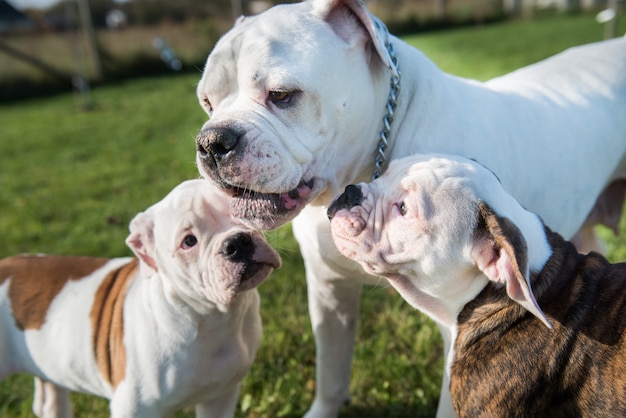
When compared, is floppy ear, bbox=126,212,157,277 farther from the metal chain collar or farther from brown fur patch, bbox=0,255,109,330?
the metal chain collar

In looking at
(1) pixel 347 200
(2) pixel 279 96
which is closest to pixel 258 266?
(1) pixel 347 200

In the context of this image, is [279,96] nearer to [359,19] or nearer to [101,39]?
[359,19]

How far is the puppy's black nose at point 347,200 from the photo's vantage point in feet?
9.50

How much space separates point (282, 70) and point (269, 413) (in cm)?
223

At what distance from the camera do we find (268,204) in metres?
2.89

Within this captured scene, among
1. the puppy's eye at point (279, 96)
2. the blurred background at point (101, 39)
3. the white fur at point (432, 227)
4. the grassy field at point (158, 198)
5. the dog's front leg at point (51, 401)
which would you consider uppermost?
the puppy's eye at point (279, 96)

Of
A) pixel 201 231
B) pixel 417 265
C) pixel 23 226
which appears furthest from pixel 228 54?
pixel 23 226

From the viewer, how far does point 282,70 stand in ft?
9.22

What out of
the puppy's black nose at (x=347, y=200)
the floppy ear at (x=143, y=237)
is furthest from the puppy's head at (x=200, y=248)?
the puppy's black nose at (x=347, y=200)

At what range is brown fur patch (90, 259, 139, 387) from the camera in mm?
3449

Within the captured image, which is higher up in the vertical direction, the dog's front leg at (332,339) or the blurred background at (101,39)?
the dog's front leg at (332,339)

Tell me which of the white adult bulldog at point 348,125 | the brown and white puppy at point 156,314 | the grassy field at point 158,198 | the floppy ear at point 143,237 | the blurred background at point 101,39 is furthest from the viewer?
the blurred background at point 101,39

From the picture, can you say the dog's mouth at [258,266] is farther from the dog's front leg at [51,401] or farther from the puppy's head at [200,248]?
the dog's front leg at [51,401]

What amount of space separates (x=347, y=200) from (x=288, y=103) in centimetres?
48
